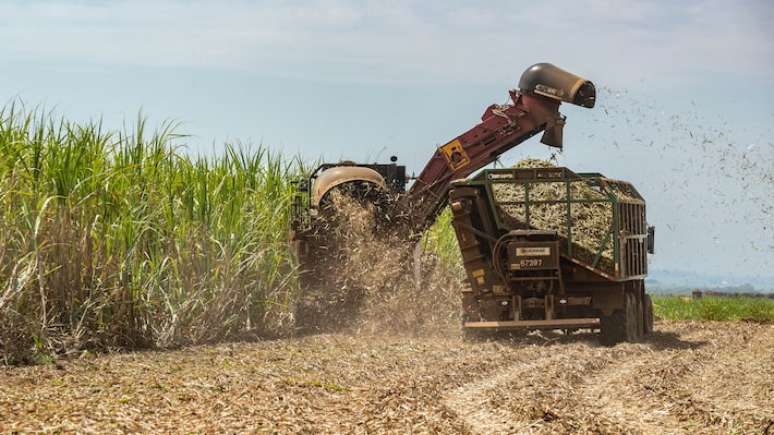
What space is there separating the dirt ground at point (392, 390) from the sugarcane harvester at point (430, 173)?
295cm

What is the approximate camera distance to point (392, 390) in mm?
10461

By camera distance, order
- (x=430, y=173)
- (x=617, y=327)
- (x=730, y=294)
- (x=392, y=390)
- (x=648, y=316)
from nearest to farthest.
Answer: (x=392, y=390) < (x=617, y=327) < (x=430, y=173) < (x=648, y=316) < (x=730, y=294)

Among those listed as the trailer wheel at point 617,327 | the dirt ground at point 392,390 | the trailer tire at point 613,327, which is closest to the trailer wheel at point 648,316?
the trailer wheel at point 617,327

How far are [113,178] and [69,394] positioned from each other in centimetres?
497

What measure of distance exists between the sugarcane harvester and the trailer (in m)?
0.73

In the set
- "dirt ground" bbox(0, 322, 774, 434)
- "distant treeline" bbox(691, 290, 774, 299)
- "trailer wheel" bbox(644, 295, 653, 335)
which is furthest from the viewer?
"distant treeline" bbox(691, 290, 774, 299)

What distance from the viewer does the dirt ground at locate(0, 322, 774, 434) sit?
8.81 metres

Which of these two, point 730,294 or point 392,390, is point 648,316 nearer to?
point 392,390

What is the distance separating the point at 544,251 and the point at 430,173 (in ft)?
11.1

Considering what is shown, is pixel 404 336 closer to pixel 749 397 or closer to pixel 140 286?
pixel 140 286

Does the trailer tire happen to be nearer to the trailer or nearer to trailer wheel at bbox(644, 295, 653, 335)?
the trailer

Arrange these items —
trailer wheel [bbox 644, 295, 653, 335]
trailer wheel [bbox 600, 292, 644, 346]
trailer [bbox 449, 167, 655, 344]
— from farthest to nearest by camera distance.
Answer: trailer wheel [bbox 644, 295, 653, 335] → trailer wheel [bbox 600, 292, 644, 346] → trailer [bbox 449, 167, 655, 344]

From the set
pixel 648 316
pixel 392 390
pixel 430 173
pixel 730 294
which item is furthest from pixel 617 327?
pixel 730 294

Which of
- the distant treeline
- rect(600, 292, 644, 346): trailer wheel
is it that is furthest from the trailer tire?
the distant treeline
